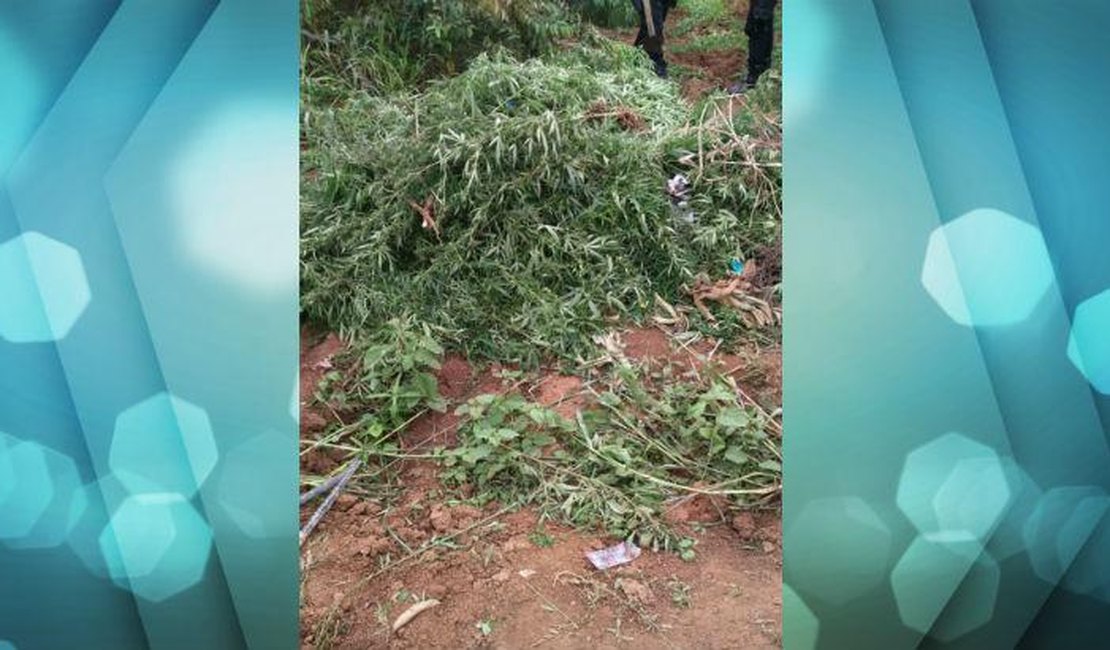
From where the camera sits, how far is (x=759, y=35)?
5570 mm

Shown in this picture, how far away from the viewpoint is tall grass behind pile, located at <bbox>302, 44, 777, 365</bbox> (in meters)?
3.55

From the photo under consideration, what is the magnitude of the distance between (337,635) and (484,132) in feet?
7.13

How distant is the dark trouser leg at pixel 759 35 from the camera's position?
18.1ft
